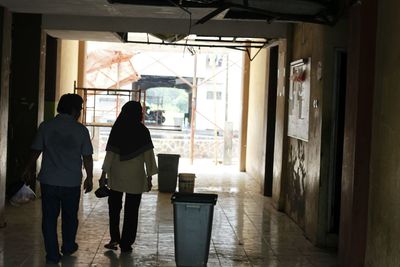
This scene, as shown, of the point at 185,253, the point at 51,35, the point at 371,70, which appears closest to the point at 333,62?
the point at 371,70

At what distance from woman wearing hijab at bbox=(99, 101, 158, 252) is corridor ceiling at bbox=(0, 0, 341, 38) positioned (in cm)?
153

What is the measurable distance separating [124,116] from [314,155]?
8.80 feet

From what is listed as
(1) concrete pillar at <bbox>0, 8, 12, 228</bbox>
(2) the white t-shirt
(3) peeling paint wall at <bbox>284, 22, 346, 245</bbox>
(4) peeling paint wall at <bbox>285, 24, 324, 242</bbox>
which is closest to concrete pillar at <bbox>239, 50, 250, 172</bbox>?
(4) peeling paint wall at <bbox>285, 24, 324, 242</bbox>

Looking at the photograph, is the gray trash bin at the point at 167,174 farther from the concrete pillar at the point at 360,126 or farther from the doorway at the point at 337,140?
the concrete pillar at the point at 360,126

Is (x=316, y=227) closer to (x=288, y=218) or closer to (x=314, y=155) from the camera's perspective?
(x=314, y=155)

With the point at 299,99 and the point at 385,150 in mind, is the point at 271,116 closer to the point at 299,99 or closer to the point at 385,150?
the point at 299,99

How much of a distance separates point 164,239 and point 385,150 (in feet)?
11.2

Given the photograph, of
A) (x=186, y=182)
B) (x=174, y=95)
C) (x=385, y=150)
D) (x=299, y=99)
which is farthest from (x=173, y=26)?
(x=174, y=95)

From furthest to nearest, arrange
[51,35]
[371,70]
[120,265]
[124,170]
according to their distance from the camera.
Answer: [51,35] < [124,170] < [120,265] < [371,70]

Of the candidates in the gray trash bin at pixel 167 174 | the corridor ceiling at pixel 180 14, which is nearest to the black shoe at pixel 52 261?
the corridor ceiling at pixel 180 14

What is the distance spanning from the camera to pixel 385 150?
5.60 metres

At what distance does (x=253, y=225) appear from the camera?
30.0 ft

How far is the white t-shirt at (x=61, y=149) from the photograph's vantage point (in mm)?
6305

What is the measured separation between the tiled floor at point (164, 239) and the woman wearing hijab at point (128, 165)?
43cm
